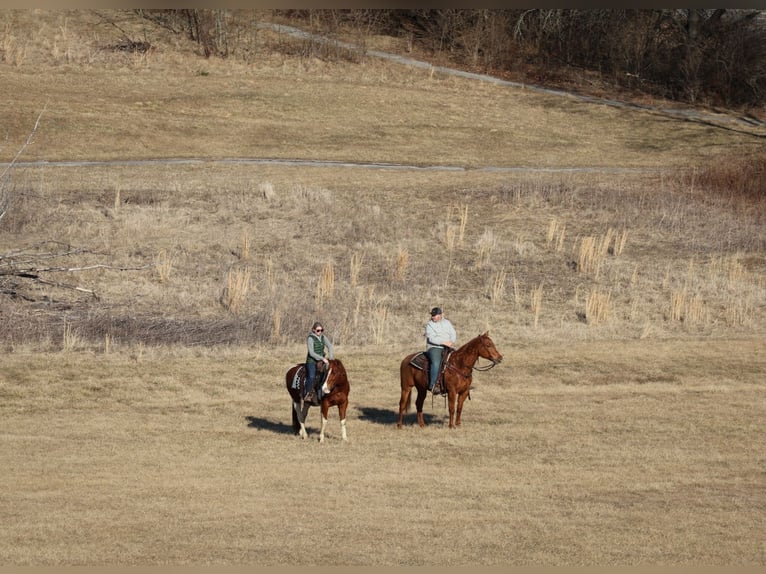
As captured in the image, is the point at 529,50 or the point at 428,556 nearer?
the point at 428,556

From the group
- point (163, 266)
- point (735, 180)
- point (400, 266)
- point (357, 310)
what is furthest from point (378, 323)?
point (735, 180)

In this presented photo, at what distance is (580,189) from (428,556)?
33.6 meters

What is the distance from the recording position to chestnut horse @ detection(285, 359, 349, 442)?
21750 mm

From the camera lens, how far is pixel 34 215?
→ 42500mm

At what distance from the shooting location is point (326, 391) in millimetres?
21703

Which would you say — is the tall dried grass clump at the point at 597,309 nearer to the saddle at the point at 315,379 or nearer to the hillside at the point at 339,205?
the hillside at the point at 339,205

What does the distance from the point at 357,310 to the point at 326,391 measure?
1316cm

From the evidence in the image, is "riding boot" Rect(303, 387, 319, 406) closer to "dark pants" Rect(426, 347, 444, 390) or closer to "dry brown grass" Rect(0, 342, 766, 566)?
"dry brown grass" Rect(0, 342, 766, 566)

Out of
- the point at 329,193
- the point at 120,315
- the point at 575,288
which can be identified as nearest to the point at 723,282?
the point at 575,288

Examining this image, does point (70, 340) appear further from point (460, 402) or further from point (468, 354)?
point (468, 354)

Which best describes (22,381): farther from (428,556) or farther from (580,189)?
(580,189)

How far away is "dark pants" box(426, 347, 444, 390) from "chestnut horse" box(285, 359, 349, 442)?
5.42 feet

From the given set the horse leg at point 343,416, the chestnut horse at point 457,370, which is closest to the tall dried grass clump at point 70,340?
the horse leg at point 343,416

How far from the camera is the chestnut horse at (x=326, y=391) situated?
21750mm
